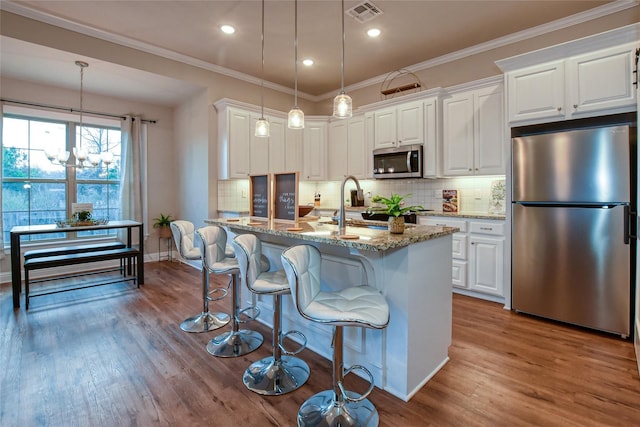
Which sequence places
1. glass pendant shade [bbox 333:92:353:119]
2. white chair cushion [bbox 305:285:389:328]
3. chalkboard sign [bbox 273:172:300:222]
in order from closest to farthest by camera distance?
1. white chair cushion [bbox 305:285:389:328]
2. glass pendant shade [bbox 333:92:353:119]
3. chalkboard sign [bbox 273:172:300:222]

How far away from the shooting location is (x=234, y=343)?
2.48 metres

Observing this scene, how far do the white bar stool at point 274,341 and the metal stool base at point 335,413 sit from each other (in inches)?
9.2

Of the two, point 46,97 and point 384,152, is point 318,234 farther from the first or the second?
point 46,97

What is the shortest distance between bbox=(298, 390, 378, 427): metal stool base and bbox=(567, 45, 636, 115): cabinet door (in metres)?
3.04

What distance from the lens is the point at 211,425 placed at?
1660mm

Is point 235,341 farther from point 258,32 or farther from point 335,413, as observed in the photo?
point 258,32

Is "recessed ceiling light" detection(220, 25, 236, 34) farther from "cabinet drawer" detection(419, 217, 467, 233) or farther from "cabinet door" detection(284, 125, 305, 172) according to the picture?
"cabinet drawer" detection(419, 217, 467, 233)

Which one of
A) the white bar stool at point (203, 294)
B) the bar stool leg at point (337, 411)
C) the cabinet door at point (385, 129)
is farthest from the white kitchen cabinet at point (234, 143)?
the bar stool leg at point (337, 411)

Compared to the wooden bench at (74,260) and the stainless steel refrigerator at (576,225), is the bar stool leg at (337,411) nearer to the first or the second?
the stainless steel refrigerator at (576,225)

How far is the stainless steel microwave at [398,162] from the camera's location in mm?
4199

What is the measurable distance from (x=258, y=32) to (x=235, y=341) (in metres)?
3.26

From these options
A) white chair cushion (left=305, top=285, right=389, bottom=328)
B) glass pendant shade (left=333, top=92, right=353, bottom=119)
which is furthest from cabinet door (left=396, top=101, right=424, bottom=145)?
white chair cushion (left=305, top=285, right=389, bottom=328)

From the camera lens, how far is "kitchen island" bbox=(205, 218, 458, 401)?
1818 millimetres

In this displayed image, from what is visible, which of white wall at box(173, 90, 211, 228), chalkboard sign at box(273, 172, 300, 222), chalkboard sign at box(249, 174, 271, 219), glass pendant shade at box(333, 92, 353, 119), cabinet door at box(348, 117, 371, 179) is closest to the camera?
glass pendant shade at box(333, 92, 353, 119)
